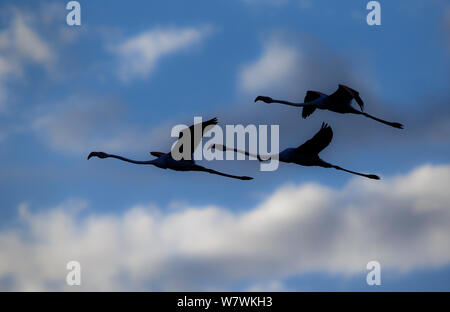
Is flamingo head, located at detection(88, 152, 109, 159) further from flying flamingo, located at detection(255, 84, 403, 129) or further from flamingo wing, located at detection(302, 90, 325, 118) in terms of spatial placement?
flamingo wing, located at detection(302, 90, 325, 118)

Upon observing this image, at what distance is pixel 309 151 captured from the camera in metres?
41.4

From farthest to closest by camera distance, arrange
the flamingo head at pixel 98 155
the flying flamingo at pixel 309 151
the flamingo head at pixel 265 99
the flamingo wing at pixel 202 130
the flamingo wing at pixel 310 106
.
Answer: the flamingo wing at pixel 310 106
the flamingo head at pixel 265 99
the flamingo head at pixel 98 155
the flying flamingo at pixel 309 151
the flamingo wing at pixel 202 130

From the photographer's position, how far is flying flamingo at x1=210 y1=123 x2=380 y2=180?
40344 mm

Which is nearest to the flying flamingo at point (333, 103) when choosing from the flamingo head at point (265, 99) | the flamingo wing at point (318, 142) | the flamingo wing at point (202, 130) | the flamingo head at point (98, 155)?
the flamingo head at point (265, 99)

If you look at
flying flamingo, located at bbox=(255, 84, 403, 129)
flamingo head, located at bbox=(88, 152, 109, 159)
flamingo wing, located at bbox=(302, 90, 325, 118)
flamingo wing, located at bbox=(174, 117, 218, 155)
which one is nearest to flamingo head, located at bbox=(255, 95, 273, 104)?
flying flamingo, located at bbox=(255, 84, 403, 129)

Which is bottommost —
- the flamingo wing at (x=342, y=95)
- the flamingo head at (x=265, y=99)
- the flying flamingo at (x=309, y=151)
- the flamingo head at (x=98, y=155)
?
the flying flamingo at (x=309, y=151)

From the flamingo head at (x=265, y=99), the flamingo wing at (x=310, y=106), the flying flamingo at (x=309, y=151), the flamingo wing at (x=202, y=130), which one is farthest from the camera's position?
the flamingo wing at (x=310, y=106)

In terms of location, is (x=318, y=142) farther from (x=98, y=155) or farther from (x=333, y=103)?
(x=98, y=155)

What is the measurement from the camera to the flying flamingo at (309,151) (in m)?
40.3

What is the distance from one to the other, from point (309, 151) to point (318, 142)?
92 centimetres

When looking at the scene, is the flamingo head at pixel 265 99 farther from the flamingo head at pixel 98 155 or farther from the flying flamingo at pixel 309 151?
the flamingo head at pixel 98 155

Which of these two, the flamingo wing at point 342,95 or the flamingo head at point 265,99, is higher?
the flamingo head at point 265,99
